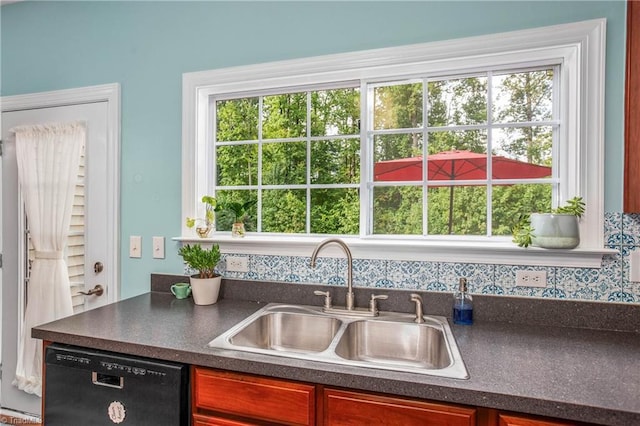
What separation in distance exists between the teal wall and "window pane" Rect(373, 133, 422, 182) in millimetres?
431

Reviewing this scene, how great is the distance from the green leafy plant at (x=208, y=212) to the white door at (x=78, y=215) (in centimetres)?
52

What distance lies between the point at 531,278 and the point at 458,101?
837 millimetres

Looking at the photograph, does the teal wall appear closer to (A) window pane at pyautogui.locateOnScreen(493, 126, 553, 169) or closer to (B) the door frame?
(B) the door frame

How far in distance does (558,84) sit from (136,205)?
7.13 ft

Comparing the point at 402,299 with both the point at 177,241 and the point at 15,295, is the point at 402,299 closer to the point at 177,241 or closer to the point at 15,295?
the point at 177,241

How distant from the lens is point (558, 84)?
1592 millimetres

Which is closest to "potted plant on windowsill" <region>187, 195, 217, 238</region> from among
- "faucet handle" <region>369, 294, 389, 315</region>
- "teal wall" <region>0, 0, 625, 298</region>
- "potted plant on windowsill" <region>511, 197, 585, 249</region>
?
"teal wall" <region>0, 0, 625, 298</region>

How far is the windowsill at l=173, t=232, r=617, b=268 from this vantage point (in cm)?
146

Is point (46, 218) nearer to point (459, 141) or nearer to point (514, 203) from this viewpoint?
point (459, 141)

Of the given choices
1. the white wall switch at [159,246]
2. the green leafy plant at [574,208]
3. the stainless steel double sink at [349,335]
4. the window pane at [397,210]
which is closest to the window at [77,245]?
the white wall switch at [159,246]

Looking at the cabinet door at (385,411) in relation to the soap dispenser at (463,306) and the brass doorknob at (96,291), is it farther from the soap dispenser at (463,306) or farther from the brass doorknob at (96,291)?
the brass doorknob at (96,291)

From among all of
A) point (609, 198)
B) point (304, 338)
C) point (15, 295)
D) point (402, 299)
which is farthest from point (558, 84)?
point (15, 295)

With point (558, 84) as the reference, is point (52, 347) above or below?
below

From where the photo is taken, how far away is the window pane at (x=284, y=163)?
6.46 ft
